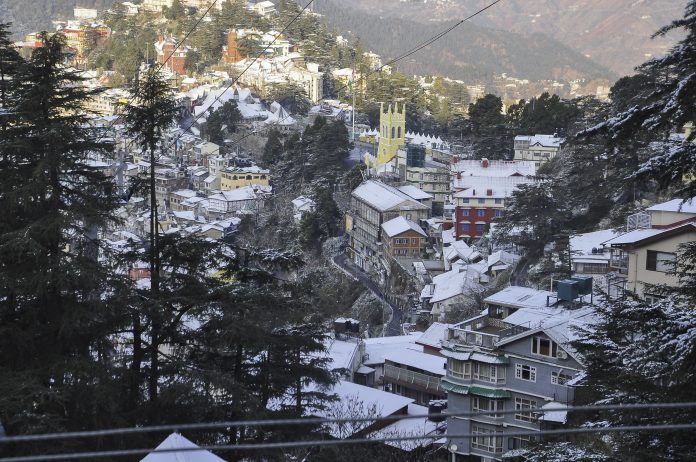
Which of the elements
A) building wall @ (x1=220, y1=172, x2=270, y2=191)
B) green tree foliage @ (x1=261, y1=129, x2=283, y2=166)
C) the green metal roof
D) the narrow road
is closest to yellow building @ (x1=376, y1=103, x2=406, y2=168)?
building wall @ (x1=220, y1=172, x2=270, y2=191)

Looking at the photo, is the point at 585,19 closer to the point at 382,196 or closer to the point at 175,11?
the point at 175,11

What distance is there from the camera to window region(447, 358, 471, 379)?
35.5ft

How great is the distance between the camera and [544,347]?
1023 cm

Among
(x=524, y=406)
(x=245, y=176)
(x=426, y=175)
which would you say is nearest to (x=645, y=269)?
(x=524, y=406)

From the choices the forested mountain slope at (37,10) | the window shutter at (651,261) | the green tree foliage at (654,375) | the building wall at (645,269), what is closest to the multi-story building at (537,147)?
the building wall at (645,269)

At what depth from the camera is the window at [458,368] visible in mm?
10828

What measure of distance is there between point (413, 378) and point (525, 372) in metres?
3.73

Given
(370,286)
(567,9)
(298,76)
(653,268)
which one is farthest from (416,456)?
(567,9)

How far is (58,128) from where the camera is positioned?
6273 millimetres

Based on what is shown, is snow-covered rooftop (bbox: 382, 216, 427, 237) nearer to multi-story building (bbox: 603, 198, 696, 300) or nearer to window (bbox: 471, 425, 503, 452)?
multi-story building (bbox: 603, 198, 696, 300)

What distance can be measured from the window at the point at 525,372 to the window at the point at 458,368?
22.5 inches

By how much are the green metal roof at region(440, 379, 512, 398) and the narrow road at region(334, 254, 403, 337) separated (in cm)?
861

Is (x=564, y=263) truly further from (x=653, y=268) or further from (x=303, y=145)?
(x=303, y=145)

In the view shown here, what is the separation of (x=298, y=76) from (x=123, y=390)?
4282cm
